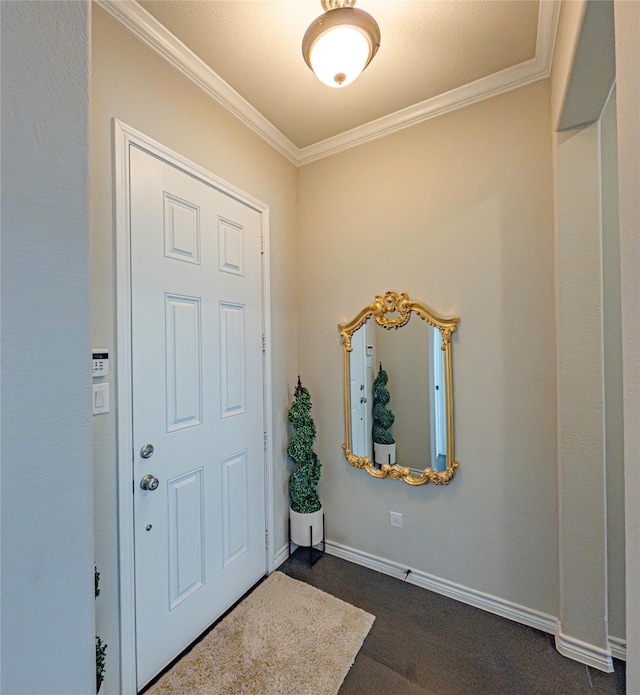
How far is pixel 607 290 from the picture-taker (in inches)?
58.7

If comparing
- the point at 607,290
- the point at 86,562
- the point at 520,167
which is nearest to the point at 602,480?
the point at 607,290

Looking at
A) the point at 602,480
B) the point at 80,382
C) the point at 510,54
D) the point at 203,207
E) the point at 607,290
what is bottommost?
the point at 602,480

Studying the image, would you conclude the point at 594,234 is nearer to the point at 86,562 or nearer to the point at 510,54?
the point at 510,54

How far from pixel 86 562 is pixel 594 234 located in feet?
6.79

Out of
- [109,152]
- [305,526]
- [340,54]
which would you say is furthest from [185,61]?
[305,526]

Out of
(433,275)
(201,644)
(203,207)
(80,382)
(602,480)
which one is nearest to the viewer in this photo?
(80,382)

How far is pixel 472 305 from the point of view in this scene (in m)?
1.86

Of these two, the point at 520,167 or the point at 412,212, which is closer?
the point at 520,167

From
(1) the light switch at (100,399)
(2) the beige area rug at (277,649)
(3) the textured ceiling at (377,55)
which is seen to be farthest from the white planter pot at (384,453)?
(3) the textured ceiling at (377,55)

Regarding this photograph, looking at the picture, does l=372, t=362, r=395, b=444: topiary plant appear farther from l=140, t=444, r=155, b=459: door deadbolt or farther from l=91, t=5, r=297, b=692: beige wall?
l=140, t=444, r=155, b=459: door deadbolt

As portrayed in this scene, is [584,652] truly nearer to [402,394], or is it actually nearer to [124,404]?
[402,394]

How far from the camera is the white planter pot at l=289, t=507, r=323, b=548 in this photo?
85.7 inches

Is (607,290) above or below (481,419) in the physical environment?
above

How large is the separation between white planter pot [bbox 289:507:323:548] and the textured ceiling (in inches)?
101
